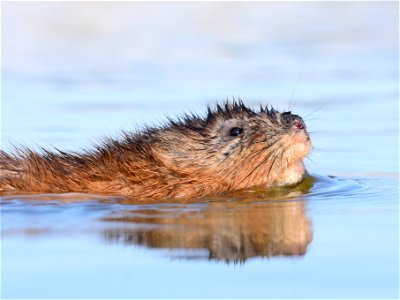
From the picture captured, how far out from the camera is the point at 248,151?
40.2 feet

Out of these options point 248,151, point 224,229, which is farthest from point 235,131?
point 224,229

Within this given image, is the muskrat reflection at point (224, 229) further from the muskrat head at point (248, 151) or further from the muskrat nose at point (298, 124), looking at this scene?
the muskrat nose at point (298, 124)

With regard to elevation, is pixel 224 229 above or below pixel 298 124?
below

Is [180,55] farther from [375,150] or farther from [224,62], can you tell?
[375,150]

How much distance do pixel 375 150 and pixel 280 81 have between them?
141 inches

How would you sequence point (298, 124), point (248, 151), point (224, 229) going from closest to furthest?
point (224, 229) → point (298, 124) → point (248, 151)

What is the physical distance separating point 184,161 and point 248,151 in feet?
1.97

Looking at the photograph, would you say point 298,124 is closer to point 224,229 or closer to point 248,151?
point 248,151

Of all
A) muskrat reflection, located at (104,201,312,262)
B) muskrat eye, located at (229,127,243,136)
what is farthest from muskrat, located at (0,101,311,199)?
muskrat reflection, located at (104,201,312,262)

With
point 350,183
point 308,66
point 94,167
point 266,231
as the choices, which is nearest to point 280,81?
point 308,66

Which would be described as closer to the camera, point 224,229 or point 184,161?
point 224,229

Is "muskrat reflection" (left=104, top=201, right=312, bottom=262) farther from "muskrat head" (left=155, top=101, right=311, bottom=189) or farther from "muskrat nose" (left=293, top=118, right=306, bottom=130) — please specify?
"muskrat nose" (left=293, top=118, right=306, bottom=130)

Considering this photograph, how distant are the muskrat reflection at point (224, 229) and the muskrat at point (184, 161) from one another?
732 millimetres

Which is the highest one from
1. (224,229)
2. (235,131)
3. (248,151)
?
(235,131)
